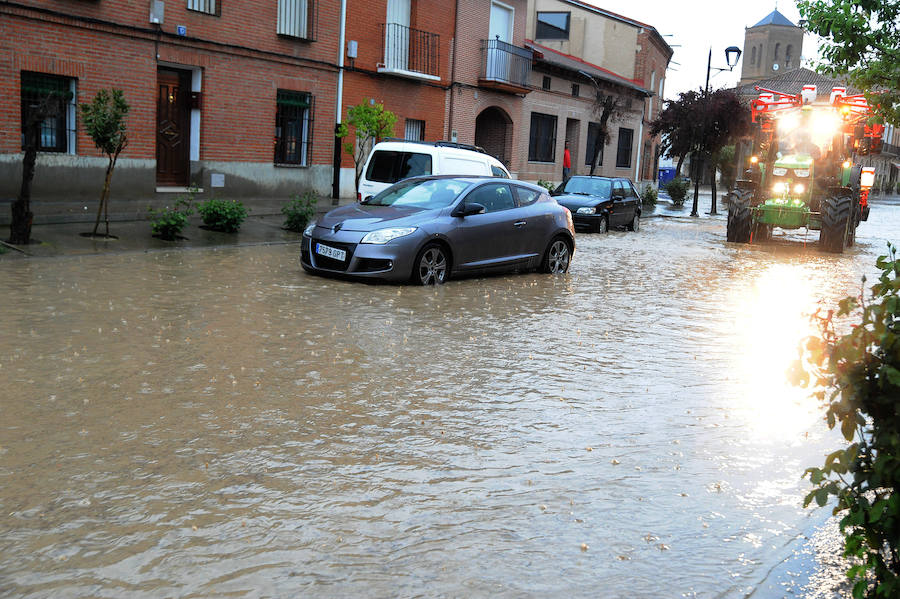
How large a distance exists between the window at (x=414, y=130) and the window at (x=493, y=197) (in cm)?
1394

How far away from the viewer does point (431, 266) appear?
1198cm

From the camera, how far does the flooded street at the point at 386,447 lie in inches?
149

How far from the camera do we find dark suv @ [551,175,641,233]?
74.5ft

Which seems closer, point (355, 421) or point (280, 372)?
point (355, 421)

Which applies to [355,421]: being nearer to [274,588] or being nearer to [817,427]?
[274,588]

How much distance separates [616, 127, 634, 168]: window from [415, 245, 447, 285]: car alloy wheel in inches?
1266

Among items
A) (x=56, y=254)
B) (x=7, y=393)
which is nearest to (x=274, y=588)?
(x=7, y=393)

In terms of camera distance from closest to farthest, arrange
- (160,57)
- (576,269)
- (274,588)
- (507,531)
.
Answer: (274,588), (507,531), (576,269), (160,57)

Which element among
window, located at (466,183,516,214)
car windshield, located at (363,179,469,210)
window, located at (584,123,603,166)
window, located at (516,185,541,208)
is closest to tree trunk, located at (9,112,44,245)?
car windshield, located at (363,179,469,210)

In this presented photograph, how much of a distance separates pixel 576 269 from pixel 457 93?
48.7 ft

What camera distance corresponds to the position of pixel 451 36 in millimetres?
27906

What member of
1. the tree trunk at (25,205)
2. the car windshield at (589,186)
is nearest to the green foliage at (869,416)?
the tree trunk at (25,205)

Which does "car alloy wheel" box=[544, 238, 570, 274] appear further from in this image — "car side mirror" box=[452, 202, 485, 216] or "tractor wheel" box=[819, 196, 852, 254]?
"tractor wheel" box=[819, 196, 852, 254]

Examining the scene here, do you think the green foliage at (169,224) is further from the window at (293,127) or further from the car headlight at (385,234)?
the window at (293,127)
